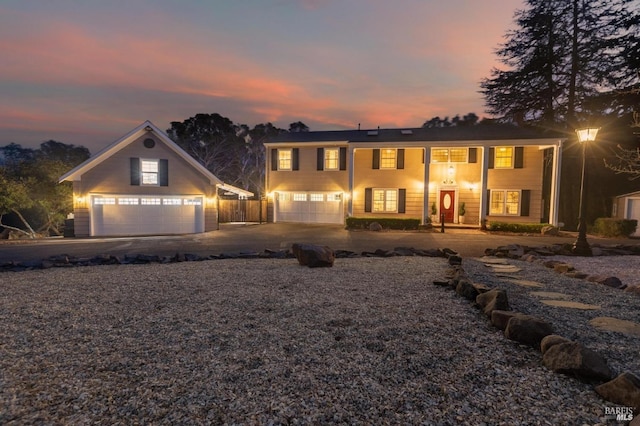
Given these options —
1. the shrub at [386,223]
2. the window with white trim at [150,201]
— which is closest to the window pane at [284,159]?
the shrub at [386,223]

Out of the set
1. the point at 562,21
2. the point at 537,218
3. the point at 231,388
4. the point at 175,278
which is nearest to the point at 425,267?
the point at 175,278

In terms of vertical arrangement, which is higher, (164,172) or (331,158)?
(331,158)

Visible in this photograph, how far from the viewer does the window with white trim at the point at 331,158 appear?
70.6 feet

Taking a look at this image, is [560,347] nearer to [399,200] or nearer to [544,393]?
[544,393]

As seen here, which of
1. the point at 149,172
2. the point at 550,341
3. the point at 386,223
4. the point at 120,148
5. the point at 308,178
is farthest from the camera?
the point at 308,178

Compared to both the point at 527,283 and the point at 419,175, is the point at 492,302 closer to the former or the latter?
the point at 527,283

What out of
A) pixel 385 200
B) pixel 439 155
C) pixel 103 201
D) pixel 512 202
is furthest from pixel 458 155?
pixel 103 201

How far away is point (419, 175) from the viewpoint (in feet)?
67.9

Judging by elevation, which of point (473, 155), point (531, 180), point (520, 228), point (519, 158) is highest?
point (473, 155)

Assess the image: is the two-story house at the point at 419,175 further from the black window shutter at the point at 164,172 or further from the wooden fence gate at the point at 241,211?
the black window shutter at the point at 164,172

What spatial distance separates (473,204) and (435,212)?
7.79 ft

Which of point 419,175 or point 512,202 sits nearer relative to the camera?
point 512,202

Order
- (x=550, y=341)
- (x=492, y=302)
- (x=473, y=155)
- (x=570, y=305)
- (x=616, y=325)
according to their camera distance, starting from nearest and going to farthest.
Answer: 1. (x=550, y=341)
2. (x=616, y=325)
3. (x=492, y=302)
4. (x=570, y=305)
5. (x=473, y=155)

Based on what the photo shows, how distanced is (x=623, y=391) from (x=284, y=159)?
21.0m
